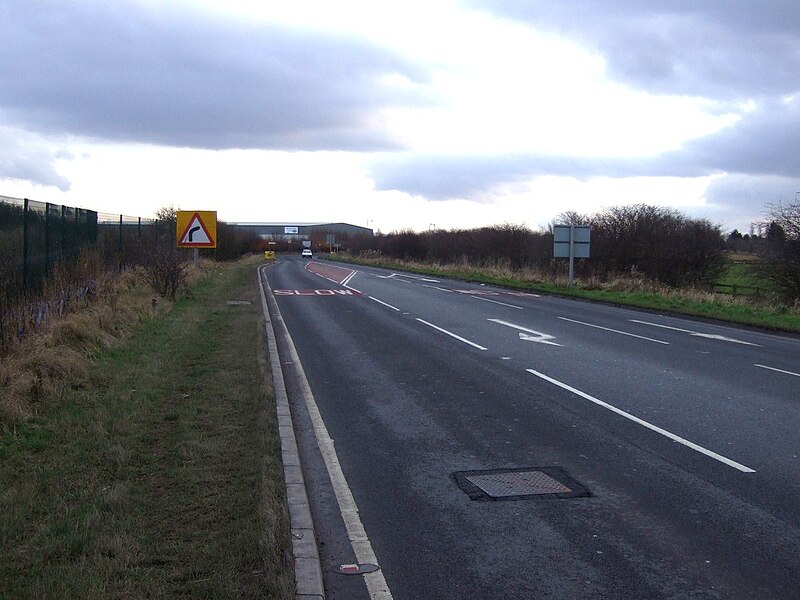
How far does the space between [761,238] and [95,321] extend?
2782 cm

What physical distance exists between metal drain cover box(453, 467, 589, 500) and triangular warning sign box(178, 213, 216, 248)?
23.0 m

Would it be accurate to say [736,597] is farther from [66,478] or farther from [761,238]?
[761,238]

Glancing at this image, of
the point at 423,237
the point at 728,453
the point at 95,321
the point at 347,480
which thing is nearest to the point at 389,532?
the point at 347,480

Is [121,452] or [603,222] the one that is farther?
[603,222]

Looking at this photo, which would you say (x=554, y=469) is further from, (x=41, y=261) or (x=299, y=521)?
(x=41, y=261)

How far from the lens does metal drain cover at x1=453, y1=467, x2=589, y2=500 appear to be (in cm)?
665

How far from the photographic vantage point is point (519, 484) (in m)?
6.93

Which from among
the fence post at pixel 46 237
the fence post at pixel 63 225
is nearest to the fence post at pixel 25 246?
the fence post at pixel 46 237

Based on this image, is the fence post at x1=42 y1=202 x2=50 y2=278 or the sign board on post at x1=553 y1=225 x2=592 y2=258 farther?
the sign board on post at x1=553 y1=225 x2=592 y2=258

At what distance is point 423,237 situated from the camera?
262 ft

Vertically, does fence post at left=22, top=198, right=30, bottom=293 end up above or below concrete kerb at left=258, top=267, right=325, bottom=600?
above

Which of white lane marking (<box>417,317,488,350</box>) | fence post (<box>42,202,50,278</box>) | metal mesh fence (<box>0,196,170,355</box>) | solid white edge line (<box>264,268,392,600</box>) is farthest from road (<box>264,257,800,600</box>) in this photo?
fence post (<box>42,202,50,278</box>)

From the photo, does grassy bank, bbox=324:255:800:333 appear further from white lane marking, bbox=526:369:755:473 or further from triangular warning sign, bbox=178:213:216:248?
triangular warning sign, bbox=178:213:216:248

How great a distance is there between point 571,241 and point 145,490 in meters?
30.9
